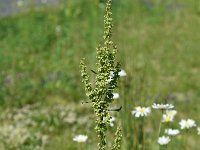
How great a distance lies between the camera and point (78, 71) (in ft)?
22.7

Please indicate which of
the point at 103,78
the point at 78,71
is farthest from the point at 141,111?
the point at 78,71

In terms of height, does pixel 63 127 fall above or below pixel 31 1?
below

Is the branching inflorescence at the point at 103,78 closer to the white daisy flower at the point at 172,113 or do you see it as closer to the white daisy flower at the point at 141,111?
the white daisy flower at the point at 141,111

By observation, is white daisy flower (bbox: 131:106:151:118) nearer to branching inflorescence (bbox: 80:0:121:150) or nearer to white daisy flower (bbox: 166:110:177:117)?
white daisy flower (bbox: 166:110:177:117)

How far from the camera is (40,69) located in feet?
23.7

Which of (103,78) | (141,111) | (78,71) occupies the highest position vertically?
(78,71)

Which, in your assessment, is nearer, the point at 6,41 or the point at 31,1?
the point at 6,41

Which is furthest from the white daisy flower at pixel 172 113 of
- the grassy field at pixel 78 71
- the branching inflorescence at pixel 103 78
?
the branching inflorescence at pixel 103 78

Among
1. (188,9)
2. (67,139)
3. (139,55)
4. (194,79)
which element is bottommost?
(67,139)

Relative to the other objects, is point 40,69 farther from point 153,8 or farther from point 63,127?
point 153,8

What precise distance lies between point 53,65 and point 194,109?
230cm

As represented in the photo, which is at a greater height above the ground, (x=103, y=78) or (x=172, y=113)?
(x=172, y=113)

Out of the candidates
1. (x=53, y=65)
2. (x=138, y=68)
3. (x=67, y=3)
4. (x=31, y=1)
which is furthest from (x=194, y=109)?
(x=31, y=1)

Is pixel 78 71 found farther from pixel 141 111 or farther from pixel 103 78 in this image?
pixel 103 78
